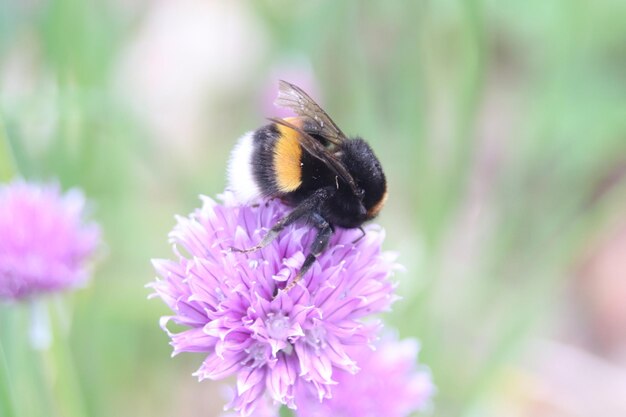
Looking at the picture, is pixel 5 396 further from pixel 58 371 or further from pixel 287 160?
pixel 287 160

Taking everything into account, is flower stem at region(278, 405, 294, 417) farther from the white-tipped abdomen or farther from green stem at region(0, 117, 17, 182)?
green stem at region(0, 117, 17, 182)

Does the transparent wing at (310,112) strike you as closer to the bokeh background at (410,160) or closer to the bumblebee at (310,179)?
the bumblebee at (310,179)

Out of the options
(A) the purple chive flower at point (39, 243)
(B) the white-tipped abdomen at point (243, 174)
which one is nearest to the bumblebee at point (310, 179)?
(B) the white-tipped abdomen at point (243, 174)

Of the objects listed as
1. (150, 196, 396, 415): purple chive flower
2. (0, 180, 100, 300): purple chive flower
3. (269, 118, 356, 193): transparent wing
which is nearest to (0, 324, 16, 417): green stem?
(150, 196, 396, 415): purple chive flower

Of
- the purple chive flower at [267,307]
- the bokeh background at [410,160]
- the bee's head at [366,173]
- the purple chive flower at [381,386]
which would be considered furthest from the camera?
the bokeh background at [410,160]

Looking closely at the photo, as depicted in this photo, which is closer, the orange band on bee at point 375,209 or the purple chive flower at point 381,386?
the orange band on bee at point 375,209

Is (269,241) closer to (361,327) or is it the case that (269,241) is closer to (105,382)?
(361,327)

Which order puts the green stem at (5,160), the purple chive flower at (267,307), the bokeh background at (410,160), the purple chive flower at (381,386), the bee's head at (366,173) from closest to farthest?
the purple chive flower at (267,307), the bee's head at (366,173), the purple chive flower at (381,386), the green stem at (5,160), the bokeh background at (410,160)

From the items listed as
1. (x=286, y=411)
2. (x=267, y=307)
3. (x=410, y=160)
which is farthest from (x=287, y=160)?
(x=410, y=160)
